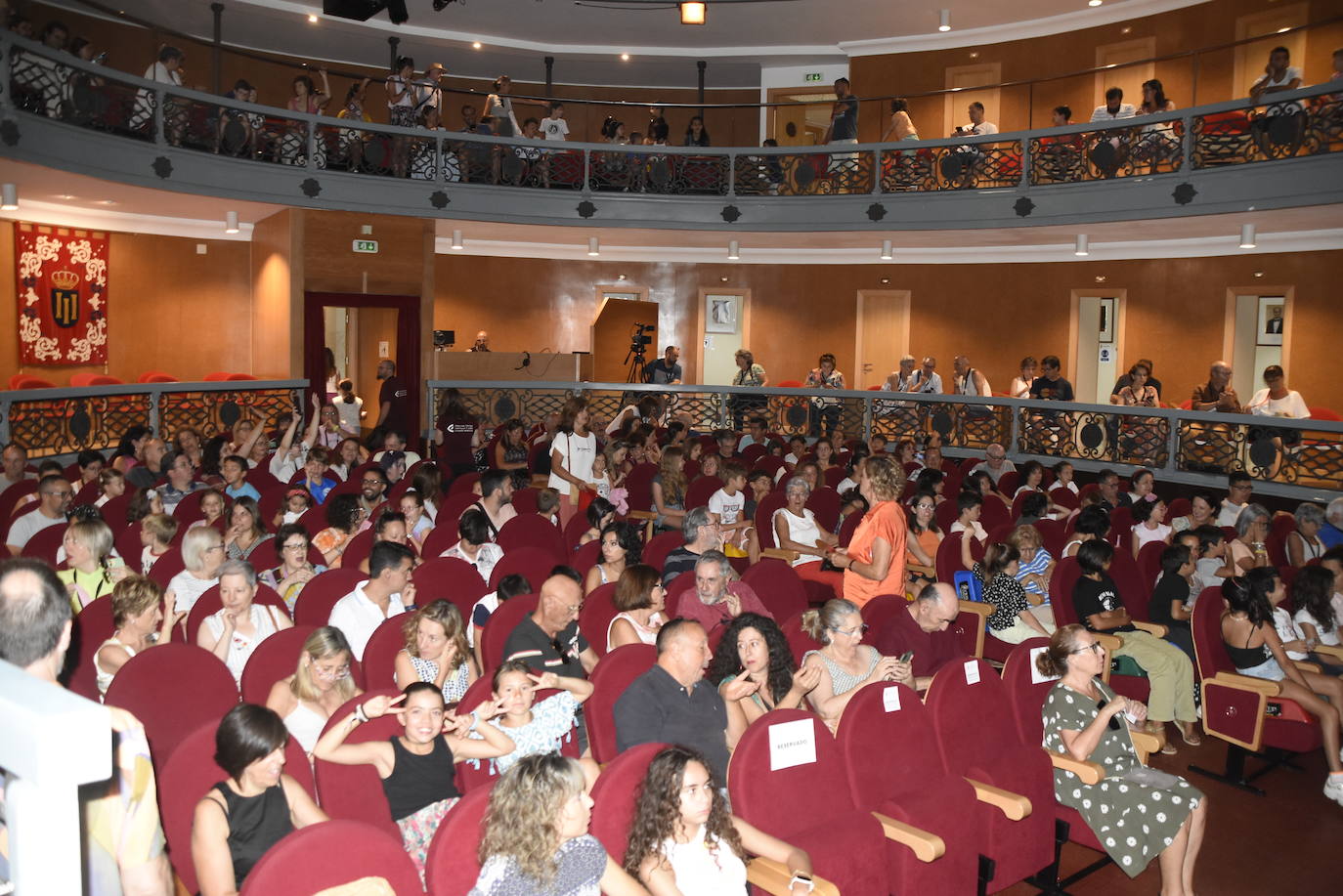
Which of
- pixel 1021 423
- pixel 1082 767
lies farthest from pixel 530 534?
pixel 1021 423

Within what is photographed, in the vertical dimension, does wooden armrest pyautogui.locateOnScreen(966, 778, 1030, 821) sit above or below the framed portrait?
below

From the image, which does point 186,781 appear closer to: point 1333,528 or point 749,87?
point 1333,528

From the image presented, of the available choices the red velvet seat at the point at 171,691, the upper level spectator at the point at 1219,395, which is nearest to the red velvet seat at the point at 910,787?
the red velvet seat at the point at 171,691

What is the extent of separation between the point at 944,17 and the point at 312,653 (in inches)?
605

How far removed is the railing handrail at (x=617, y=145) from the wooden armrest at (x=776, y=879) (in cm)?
995

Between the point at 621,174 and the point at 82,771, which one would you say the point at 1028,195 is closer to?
the point at 621,174

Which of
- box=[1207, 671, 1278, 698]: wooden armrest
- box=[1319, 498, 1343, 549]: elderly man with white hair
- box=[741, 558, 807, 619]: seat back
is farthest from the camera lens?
box=[1319, 498, 1343, 549]: elderly man with white hair

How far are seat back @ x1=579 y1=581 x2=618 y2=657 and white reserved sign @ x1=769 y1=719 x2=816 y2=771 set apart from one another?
1.74m

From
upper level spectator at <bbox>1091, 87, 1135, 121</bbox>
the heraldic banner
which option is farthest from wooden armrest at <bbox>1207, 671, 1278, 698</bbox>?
the heraldic banner

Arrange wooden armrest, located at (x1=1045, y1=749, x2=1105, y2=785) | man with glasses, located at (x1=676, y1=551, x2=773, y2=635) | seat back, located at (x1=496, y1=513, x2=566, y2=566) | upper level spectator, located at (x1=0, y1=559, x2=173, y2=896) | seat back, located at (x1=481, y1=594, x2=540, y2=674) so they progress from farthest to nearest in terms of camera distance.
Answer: seat back, located at (x1=496, y1=513, x2=566, y2=566), man with glasses, located at (x1=676, y1=551, x2=773, y2=635), seat back, located at (x1=481, y1=594, x2=540, y2=674), wooden armrest, located at (x1=1045, y1=749, x2=1105, y2=785), upper level spectator, located at (x1=0, y1=559, x2=173, y2=896)

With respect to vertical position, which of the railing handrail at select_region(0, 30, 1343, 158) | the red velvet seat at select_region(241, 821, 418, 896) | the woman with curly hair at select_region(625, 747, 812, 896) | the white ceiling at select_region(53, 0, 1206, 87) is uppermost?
the white ceiling at select_region(53, 0, 1206, 87)

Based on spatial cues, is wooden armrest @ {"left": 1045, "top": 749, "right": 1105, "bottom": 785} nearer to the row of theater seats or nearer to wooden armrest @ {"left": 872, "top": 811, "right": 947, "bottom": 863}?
wooden armrest @ {"left": 872, "top": 811, "right": 947, "bottom": 863}

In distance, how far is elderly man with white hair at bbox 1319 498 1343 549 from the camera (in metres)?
8.79

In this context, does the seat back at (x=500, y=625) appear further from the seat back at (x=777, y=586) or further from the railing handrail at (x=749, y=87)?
the railing handrail at (x=749, y=87)
